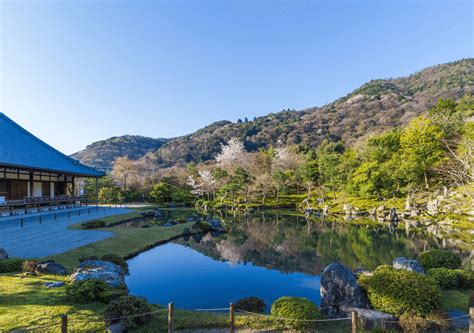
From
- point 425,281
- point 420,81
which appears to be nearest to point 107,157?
point 425,281

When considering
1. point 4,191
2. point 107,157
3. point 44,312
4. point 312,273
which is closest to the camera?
point 44,312

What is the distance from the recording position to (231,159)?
50.5 meters

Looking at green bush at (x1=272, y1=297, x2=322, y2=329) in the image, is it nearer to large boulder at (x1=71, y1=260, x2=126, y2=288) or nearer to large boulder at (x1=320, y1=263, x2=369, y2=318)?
large boulder at (x1=320, y1=263, x2=369, y2=318)

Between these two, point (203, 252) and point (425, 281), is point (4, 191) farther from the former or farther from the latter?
point (425, 281)

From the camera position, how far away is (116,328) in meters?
4.69

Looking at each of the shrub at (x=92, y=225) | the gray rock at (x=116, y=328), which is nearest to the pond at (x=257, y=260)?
the gray rock at (x=116, y=328)

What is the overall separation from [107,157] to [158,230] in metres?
81.0

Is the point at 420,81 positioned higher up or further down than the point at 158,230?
higher up

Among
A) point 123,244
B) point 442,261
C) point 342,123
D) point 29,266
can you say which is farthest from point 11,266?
point 342,123

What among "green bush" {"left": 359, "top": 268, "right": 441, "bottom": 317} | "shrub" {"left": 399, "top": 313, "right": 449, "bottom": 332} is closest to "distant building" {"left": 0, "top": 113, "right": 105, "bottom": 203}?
"green bush" {"left": 359, "top": 268, "right": 441, "bottom": 317}

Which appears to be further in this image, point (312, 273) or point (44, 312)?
point (312, 273)

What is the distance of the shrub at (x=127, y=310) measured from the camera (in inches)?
189

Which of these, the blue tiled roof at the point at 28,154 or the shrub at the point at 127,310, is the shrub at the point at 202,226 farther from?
the shrub at the point at 127,310

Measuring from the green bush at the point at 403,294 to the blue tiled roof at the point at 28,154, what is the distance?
61.3 feet
